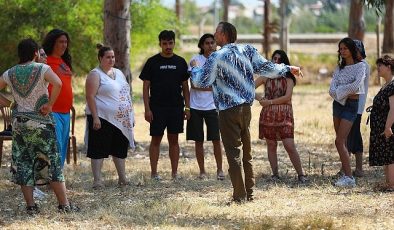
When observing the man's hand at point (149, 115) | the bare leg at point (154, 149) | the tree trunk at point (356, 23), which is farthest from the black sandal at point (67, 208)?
the tree trunk at point (356, 23)

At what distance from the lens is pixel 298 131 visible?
18.8 meters

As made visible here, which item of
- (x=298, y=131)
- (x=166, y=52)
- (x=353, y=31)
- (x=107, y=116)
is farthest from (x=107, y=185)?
(x=353, y=31)

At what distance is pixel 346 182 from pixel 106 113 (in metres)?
2.97

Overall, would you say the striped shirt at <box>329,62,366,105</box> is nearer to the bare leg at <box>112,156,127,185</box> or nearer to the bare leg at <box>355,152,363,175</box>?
the bare leg at <box>355,152,363,175</box>

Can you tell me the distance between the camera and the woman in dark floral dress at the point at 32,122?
9.16 m

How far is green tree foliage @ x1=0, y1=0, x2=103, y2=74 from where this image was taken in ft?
75.2

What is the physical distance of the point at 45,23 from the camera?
23.2 meters

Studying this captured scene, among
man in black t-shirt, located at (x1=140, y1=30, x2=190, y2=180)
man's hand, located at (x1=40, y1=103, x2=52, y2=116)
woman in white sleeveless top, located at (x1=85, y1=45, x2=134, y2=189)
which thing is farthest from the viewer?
man in black t-shirt, located at (x1=140, y1=30, x2=190, y2=180)

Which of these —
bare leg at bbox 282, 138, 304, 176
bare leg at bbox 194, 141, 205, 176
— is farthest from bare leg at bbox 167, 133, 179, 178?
bare leg at bbox 282, 138, 304, 176

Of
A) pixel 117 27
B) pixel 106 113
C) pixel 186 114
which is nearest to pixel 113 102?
pixel 106 113

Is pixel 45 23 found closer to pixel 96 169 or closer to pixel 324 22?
pixel 96 169

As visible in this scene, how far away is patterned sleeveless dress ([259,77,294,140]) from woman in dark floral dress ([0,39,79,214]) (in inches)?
125

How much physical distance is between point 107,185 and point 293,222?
3517 millimetres

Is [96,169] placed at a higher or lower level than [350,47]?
lower
